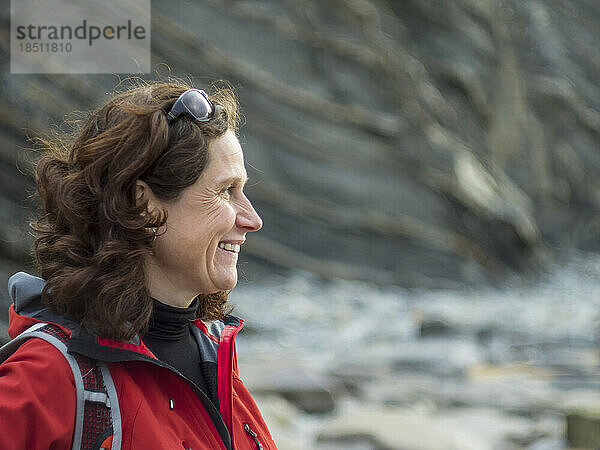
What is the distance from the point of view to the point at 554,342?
860 cm

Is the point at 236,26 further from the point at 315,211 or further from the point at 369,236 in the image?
the point at 369,236

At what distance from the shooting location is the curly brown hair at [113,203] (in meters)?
1.48

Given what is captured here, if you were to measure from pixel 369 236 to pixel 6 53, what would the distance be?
6515 mm

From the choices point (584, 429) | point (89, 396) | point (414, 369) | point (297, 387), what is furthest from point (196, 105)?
point (414, 369)

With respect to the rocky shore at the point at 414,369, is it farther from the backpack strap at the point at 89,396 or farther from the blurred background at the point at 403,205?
the backpack strap at the point at 89,396

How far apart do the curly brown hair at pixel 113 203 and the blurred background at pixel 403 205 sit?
9.36ft

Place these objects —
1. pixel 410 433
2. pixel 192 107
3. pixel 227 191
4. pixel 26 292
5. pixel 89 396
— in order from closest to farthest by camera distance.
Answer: pixel 89 396
pixel 26 292
pixel 192 107
pixel 227 191
pixel 410 433

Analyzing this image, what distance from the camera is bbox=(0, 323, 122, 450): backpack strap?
4.39 feet

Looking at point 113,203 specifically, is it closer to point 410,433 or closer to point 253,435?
point 253,435

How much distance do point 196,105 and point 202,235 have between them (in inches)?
10.0

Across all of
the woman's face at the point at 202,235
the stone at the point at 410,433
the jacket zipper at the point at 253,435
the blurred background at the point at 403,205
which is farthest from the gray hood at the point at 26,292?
the stone at the point at 410,433

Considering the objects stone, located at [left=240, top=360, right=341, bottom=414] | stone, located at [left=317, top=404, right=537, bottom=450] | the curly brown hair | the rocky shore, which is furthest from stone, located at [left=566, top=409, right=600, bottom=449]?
the curly brown hair

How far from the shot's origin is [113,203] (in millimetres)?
1521

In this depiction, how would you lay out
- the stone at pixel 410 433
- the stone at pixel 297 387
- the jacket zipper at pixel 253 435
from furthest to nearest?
the stone at pixel 297 387 → the stone at pixel 410 433 → the jacket zipper at pixel 253 435
